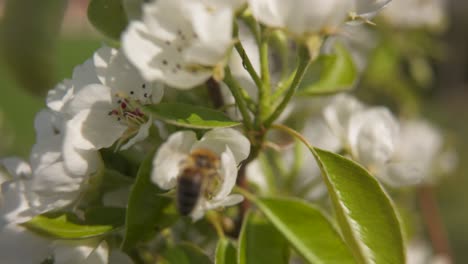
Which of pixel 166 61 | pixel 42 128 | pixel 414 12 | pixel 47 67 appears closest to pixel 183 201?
pixel 166 61

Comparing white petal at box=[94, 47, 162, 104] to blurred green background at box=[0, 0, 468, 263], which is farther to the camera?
Answer: blurred green background at box=[0, 0, 468, 263]

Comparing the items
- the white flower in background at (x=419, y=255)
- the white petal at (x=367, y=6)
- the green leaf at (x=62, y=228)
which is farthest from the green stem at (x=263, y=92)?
the white flower in background at (x=419, y=255)

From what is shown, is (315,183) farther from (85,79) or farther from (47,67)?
(47,67)

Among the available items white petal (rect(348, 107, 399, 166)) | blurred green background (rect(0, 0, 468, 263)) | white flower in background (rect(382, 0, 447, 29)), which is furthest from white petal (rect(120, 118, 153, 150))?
white flower in background (rect(382, 0, 447, 29))

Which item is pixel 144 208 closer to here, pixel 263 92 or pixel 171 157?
pixel 171 157

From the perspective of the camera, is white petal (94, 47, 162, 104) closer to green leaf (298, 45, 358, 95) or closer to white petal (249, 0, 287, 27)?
white petal (249, 0, 287, 27)

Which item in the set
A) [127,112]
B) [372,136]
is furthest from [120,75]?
[372,136]
